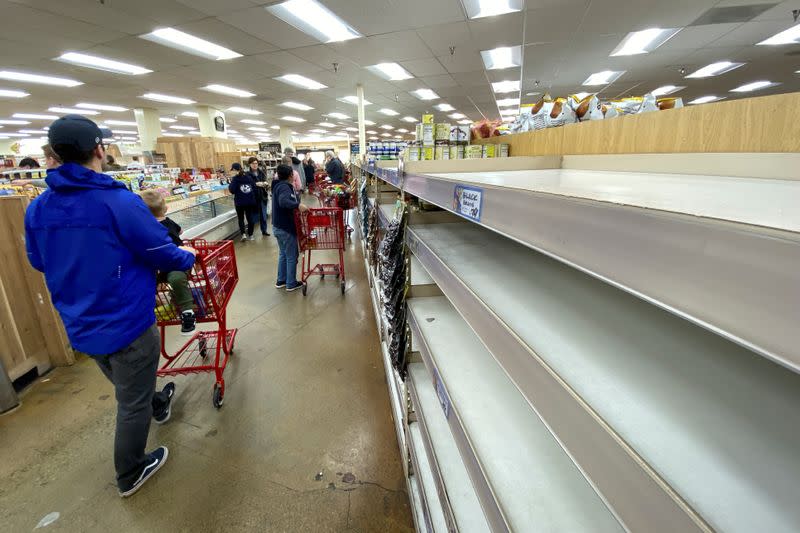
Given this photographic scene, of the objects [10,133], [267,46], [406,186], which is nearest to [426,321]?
[406,186]

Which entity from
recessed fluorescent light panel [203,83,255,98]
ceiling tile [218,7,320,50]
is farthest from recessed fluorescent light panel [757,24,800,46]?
recessed fluorescent light panel [203,83,255,98]

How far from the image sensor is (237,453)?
74.4 inches

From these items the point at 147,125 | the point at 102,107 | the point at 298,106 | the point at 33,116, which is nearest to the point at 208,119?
the point at 147,125

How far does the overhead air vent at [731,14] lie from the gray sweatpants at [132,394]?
23.2 ft

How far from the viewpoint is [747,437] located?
0.40 metres

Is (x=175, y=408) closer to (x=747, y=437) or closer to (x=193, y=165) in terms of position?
(x=747, y=437)

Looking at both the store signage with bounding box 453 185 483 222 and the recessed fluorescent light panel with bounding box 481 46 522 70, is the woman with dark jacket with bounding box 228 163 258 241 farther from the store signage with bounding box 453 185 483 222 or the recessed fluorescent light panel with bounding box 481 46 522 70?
the store signage with bounding box 453 185 483 222

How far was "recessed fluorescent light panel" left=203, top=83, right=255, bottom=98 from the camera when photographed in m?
8.32

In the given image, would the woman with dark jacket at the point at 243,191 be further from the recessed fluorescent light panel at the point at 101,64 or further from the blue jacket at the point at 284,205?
the blue jacket at the point at 284,205

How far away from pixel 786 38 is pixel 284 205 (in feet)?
27.8

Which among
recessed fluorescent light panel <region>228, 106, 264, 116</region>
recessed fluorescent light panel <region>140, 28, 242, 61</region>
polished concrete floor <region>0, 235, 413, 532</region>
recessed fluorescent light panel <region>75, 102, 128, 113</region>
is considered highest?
recessed fluorescent light panel <region>228, 106, 264, 116</region>

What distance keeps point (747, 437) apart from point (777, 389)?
0.43 ft

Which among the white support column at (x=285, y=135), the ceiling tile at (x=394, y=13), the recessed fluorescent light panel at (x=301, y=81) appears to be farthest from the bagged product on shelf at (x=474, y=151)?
the white support column at (x=285, y=135)

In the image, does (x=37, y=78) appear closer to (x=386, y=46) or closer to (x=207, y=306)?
(x=386, y=46)
